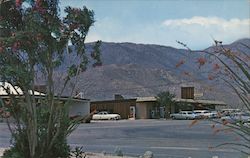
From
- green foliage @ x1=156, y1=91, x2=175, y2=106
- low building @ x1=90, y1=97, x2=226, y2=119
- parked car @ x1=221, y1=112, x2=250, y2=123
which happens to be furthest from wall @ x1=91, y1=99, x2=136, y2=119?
parked car @ x1=221, y1=112, x2=250, y2=123

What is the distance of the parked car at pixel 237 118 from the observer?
580 cm

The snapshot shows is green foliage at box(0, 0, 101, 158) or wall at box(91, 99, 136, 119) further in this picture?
wall at box(91, 99, 136, 119)

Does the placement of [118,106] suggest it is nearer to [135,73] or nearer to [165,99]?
[165,99]

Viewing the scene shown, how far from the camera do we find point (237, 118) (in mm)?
6031

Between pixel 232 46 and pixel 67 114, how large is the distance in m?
6.14

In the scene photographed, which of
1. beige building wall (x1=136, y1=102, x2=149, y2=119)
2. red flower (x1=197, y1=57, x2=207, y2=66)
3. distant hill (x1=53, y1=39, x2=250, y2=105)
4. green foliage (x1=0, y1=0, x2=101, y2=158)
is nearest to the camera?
red flower (x1=197, y1=57, x2=207, y2=66)

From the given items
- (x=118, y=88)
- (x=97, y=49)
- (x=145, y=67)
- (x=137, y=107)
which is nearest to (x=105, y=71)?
(x=118, y=88)

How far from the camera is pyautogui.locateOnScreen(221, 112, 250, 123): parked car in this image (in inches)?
228

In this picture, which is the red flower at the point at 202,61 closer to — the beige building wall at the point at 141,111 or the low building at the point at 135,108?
the low building at the point at 135,108

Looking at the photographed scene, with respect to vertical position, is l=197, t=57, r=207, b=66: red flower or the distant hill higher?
the distant hill

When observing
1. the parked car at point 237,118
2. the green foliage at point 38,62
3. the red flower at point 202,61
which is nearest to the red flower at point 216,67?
the red flower at point 202,61

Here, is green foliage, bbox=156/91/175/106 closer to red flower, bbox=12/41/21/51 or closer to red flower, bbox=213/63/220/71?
red flower, bbox=12/41/21/51

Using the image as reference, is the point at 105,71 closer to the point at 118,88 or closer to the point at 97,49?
the point at 118,88

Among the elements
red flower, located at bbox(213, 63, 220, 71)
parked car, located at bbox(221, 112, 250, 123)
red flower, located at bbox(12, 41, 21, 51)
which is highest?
red flower, located at bbox(12, 41, 21, 51)
